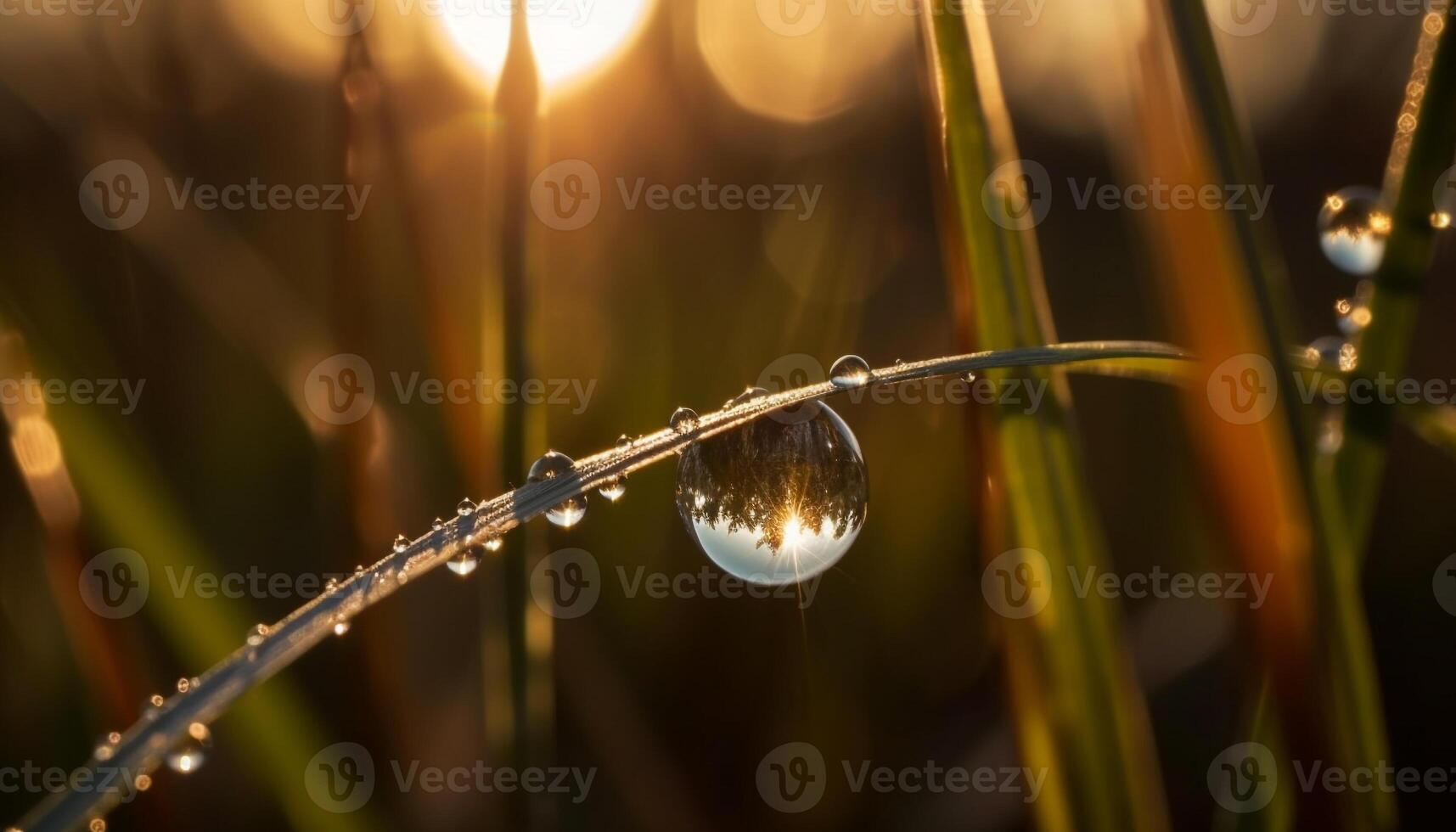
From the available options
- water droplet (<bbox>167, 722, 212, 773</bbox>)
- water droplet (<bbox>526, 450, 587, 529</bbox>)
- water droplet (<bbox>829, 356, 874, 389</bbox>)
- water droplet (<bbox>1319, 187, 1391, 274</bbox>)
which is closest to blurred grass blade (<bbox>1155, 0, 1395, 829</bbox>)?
water droplet (<bbox>829, 356, 874, 389</bbox>)

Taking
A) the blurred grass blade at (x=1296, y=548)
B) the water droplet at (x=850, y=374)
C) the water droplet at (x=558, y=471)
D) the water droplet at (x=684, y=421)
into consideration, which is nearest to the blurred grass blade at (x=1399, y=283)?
the blurred grass blade at (x=1296, y=548)

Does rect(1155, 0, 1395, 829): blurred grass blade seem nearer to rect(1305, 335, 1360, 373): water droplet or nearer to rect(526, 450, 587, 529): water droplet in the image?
rect(1305, 335, 1360, 373): water droplet

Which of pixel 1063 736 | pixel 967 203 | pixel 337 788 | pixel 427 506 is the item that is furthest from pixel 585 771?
pixel 967 203

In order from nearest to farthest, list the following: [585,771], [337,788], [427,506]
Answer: [337,788] < [585,771] < [427,506]

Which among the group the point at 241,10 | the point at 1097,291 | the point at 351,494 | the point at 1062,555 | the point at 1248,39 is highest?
the point at 1248,39

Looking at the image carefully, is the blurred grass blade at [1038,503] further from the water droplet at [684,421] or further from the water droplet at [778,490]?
the water droplet at [684,421]

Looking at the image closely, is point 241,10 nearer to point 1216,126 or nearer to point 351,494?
point 351,494
